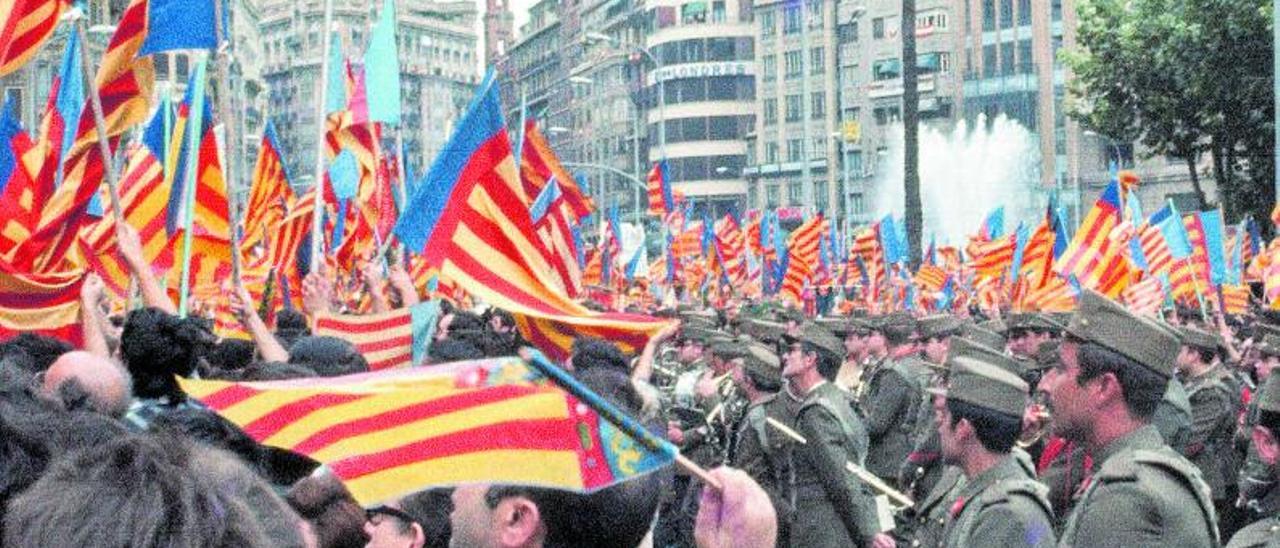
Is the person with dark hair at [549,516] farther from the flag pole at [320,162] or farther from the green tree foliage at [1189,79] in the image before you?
the green tree foliage at [1189,79]

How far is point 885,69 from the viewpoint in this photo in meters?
103

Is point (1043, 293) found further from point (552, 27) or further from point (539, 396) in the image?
point (552, 27)

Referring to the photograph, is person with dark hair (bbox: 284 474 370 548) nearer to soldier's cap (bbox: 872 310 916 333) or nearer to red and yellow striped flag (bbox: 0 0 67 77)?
red and yellow striped flag (bbox: 0 0 67 77)

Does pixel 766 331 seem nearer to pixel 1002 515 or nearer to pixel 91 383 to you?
pixel 1002 515

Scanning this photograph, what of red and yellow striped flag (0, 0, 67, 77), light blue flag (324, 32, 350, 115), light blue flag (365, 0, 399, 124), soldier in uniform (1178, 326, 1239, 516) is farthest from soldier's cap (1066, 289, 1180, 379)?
light blue flag (324, 32, 350, 115)

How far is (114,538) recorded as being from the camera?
2391 millimetres

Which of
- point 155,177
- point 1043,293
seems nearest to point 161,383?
point 155,177

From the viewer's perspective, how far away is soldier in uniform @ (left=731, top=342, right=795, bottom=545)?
9.68 meters

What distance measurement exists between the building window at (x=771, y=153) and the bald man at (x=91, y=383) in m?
108

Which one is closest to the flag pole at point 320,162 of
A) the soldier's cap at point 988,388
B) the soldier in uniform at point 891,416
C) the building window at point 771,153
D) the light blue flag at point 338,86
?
the light blue flag at point 338,86

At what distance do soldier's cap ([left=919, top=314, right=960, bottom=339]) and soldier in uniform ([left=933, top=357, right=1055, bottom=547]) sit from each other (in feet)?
32.0

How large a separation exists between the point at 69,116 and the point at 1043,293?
1081cm

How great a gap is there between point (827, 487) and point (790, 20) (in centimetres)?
10586

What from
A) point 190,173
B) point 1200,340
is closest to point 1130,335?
point 190,173
